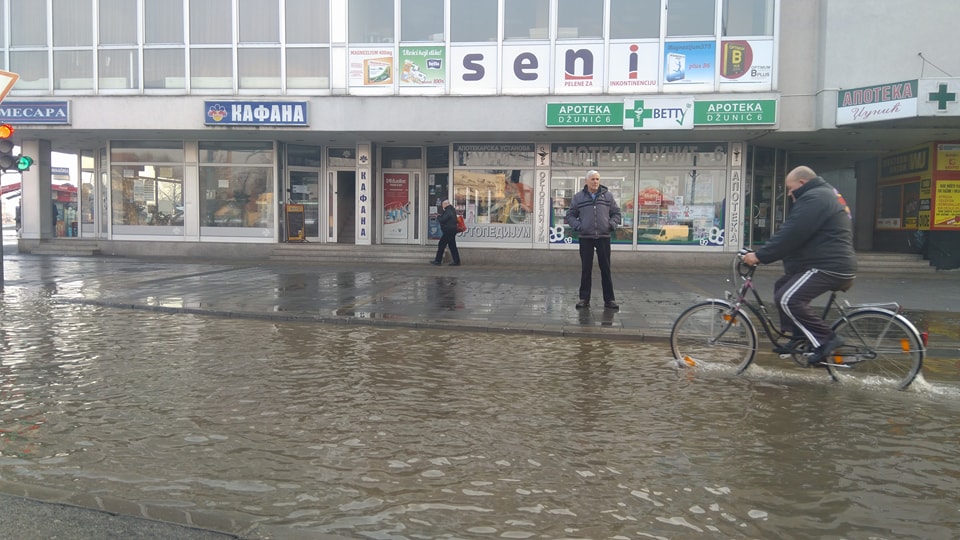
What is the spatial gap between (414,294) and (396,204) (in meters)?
10.2

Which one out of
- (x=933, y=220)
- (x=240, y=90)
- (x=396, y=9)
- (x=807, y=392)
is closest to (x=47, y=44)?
(x=240, y=90)

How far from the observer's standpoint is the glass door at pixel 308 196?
2178cm

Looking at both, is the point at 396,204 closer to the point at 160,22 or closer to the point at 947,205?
the point at 160,22

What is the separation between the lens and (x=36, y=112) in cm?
1953

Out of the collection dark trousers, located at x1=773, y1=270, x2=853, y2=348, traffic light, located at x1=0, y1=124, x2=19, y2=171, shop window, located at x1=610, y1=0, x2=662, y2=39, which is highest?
shop window, located at x1=610, y1=0, x2=662, y2=39

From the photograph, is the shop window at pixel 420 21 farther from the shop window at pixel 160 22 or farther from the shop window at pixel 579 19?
the shop window at pixel 160 22

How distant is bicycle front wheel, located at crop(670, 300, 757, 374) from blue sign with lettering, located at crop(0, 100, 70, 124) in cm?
1921

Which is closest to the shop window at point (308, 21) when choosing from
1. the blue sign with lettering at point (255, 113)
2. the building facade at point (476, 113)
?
the building facade at point (476, 113)

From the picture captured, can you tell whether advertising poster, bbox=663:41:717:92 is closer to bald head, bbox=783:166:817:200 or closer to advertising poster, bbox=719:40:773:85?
advertising poster, bbox=719:40:773:85

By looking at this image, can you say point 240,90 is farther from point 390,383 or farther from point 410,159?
point 390,383

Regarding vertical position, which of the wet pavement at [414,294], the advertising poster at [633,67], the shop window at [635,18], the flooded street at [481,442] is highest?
the shop window at [635,18]

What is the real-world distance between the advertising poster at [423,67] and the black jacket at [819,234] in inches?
546

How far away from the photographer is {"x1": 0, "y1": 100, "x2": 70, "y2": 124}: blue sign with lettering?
764 inches

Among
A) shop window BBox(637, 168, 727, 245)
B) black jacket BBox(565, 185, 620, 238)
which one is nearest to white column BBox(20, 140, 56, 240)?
shop window BBox(637, 168, 727, 245)
